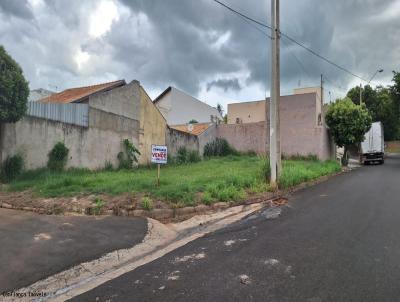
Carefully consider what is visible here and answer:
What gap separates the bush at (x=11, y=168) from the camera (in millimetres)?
12164

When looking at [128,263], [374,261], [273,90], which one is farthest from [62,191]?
[374,261]

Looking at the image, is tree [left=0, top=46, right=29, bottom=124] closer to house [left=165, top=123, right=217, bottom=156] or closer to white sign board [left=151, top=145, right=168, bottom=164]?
white sign board [left=151, top=145, right=168, bottom=164]

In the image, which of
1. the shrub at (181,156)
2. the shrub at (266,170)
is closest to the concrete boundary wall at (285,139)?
the shrub at (181,156)

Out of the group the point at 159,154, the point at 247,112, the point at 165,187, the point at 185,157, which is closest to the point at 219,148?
the point at 185,157

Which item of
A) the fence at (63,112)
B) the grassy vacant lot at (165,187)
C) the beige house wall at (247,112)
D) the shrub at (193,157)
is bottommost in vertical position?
the grassy vacant lot at (165,187)

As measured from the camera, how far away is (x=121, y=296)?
4238mm

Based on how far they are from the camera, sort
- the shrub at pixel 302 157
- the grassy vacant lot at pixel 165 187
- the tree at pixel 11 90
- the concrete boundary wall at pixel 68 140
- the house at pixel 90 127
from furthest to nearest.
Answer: the shrub at pixel 302 157
the house at pixel 90 127
the concrete boundary wall at pixel 68 140
the tree at pixel 11 90
the grassy vacant lot at pixel 165 187

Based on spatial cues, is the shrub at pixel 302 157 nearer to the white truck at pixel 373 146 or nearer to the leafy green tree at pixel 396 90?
the white truck at pixel 373 146

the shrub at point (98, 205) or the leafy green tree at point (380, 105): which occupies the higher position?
the leafy green tree at point (380, 105)

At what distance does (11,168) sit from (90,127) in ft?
14.4

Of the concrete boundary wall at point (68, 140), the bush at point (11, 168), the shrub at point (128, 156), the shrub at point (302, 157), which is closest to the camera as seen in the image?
the bush at point (11, 168)

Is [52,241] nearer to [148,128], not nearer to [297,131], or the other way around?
[148,128]

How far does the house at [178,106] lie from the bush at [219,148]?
8.60 metres

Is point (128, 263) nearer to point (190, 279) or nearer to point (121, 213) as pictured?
point (190, 279)
